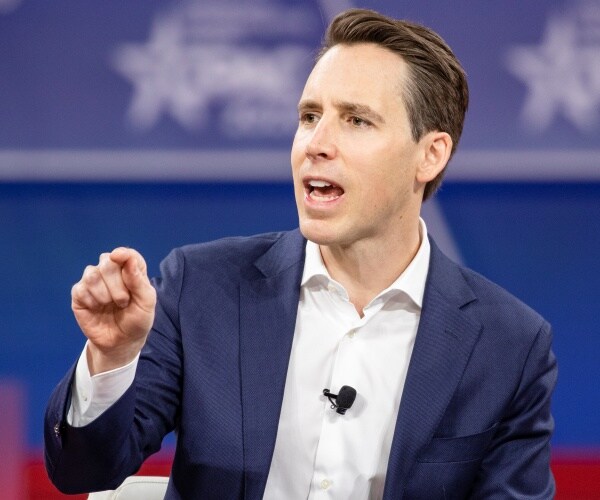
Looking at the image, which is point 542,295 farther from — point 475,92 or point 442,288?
point 442,288

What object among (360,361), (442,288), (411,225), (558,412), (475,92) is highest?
(475,92)

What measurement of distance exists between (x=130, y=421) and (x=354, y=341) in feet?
1.85

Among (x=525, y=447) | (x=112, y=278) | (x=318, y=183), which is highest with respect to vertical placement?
(x=318, y=183)

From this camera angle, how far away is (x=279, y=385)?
86.1 inches

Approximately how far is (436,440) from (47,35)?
2882 millimetres

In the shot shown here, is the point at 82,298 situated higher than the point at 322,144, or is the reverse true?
the point at 322,144

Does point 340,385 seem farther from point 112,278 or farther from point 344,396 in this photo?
point 112,278

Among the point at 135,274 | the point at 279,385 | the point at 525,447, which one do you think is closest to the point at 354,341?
the point at 279,385

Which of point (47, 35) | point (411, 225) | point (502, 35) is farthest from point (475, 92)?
point (411, 225)

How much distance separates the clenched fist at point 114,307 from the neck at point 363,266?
0.61m

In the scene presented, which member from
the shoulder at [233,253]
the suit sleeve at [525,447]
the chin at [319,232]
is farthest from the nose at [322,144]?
the suit sleeve at [525,447]

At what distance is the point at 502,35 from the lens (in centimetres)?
441

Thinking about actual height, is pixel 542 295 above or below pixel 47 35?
below

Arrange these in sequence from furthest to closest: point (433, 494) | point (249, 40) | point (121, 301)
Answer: point (249, 40)
point (433, 494)
point (121, 301)
